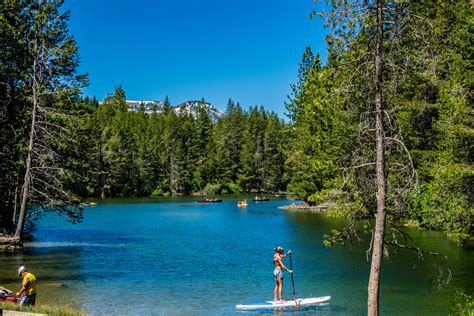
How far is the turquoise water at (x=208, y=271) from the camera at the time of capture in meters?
23.0

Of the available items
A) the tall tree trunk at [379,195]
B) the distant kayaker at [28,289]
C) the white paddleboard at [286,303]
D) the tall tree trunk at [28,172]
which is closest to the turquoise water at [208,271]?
the white paddleboard at [286,303]

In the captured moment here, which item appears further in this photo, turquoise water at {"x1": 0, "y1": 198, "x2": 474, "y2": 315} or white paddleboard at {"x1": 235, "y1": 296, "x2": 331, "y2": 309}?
turquoise water at {"x1": 0, "y1": 198, "x2": 474, "y2": 315}

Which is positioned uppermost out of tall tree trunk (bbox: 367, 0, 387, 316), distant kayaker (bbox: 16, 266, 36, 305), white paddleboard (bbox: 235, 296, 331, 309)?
tall tree trunk (bbox: 367, 0, 387, 316)

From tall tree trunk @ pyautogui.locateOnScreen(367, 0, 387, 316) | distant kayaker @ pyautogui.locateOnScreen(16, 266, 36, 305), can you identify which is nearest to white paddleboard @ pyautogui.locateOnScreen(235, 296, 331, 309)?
tall tree trunk @ pyautogui.locateOnScreen(367, 0, 387, 316)

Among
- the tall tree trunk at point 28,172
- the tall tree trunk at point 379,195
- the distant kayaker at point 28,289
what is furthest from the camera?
the tall tree trunk at point 28,172

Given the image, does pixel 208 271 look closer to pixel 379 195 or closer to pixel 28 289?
pixel 28 289

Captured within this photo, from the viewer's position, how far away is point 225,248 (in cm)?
4147

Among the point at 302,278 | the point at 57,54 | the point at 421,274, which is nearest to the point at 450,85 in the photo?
the point at 421,274

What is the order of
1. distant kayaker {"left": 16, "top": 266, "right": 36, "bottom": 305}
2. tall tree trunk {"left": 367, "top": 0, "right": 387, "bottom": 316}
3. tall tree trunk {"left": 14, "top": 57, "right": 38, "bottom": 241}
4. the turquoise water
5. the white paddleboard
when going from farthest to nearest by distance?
tall tree trunk {"left": 14, "top": 57, "right": 38, "bottom": 241}, the turquoise water, the white paddleboard, distant kayaker {"left": 16, "top": 266, "right": 36, "bottom": 305}, tall tree trunk {"left": 367, "top": 0, "right": 387, "bottom": 316}

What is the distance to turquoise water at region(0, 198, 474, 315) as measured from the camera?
2305 cm

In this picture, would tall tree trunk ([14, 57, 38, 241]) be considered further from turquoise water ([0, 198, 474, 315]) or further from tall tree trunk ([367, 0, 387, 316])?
tall tree trunk ([367, 0, 387, 316])

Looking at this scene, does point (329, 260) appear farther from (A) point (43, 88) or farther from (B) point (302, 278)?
(A) point (43, 88)

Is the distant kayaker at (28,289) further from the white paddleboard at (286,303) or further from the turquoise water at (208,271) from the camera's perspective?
the white paddleboard at (286,303)

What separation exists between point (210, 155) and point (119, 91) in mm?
63444
